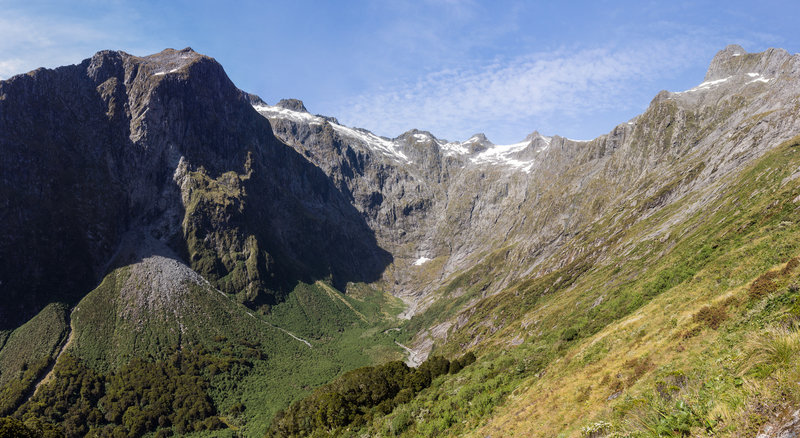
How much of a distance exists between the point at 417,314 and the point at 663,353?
18349 cm

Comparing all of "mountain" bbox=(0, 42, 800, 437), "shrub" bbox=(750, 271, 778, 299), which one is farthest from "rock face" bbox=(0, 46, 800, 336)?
"shrub" bbox=(750, 271, 778, 299)

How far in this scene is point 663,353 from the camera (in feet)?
73.6

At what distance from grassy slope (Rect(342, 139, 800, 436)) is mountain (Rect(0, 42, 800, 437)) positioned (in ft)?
0.61

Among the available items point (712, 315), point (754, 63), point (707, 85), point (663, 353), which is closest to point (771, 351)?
point (663, 353)

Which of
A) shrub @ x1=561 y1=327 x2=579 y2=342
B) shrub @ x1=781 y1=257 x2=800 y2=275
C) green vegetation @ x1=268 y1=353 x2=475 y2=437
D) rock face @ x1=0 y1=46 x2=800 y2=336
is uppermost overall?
rock face @ x1=0 y1=46 x2=800 y2=336

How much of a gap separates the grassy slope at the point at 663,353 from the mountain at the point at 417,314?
186 millimetres

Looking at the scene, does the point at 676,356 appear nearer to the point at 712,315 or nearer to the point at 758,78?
the point at 712,315

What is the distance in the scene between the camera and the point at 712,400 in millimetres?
9664

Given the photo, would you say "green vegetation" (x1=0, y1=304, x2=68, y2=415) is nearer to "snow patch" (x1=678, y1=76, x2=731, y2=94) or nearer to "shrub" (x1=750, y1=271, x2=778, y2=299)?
"shrub" (x1=750, y1=271, x2=778, y2=299)

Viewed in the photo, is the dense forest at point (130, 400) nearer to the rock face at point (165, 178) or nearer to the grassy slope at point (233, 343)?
the grassy slope at point (233, 343)

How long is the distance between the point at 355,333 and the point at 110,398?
336ft

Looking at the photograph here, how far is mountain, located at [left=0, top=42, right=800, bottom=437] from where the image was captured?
853 inches

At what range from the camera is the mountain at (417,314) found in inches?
853

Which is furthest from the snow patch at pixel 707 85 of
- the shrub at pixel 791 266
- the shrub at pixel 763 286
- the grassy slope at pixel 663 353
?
the shrub at pixel 763 286
